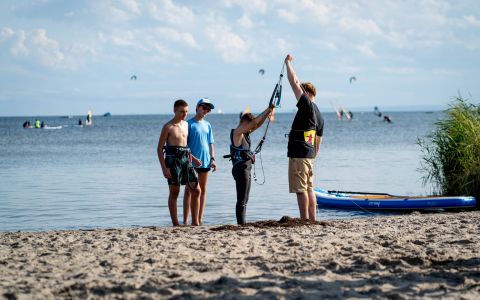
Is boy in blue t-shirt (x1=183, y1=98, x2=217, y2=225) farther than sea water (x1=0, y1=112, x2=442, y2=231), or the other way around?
sea water (x1=0, y1=112, x2=442, y2=231)

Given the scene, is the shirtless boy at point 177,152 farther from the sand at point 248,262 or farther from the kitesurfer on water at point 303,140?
the kitesurfer on water at point 303,140

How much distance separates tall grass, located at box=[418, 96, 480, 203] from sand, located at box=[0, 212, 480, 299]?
14.5ft

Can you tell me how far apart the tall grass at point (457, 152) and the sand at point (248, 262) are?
4409mm

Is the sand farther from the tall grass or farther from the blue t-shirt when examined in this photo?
the tall grass

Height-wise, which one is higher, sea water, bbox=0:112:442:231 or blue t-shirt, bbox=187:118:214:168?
blue t-shirt, bbox=187:118:214:168

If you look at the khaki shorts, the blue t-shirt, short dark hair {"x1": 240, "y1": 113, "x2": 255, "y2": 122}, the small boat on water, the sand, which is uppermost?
short dark hair {"x1": 240, "y1": 113, "x2": 255, "y2": 122}

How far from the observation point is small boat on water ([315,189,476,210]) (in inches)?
488

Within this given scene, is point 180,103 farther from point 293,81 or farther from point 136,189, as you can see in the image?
point 136,189

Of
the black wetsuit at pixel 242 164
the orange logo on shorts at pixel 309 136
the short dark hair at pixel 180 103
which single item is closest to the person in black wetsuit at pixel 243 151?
the black wetsuit at pixel 242 164

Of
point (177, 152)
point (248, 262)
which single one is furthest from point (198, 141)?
point (248, 262)

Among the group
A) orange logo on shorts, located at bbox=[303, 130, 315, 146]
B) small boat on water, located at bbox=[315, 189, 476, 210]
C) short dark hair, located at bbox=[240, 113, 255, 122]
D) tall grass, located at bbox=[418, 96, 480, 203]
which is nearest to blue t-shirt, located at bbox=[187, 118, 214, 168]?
short dark hair, located at bbox=[240, 113, 255, 122]

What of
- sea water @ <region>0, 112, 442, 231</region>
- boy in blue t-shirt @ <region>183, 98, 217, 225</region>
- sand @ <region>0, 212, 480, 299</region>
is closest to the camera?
sand @ <region>0, 212, 480, 299</region>

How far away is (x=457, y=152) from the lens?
13570mm

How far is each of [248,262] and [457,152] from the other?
821cm
